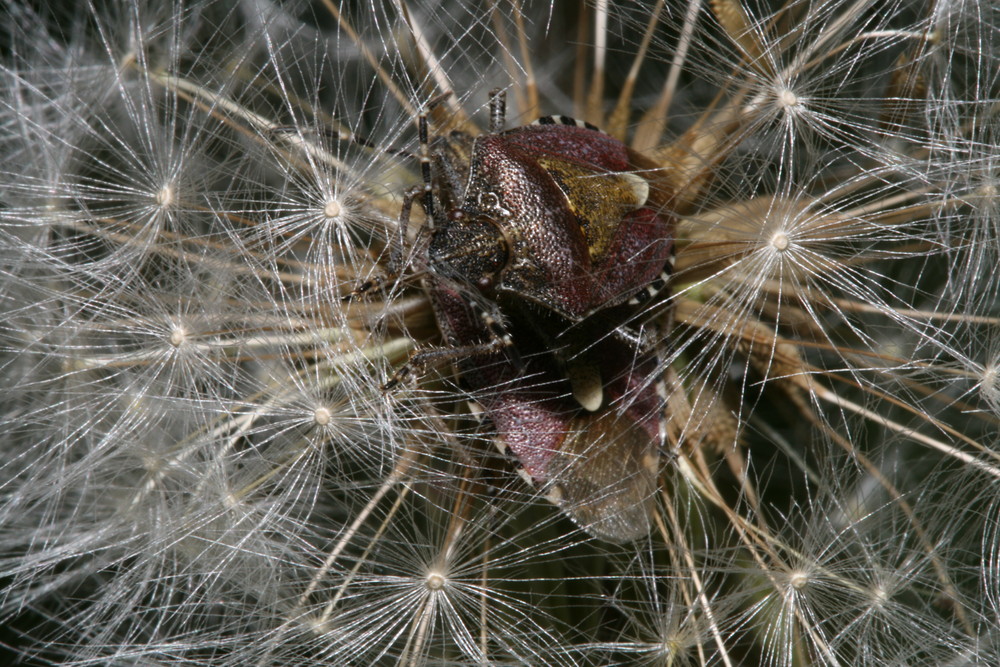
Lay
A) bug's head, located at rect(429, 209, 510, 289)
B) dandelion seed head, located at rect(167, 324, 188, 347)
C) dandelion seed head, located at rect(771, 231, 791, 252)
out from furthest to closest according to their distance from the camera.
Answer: dandelion seed head, located at rect(167, 324, 188, 347) → dandelion seed head, located at rect(771, 231, 791, 252) → bug's head, located at rect(429, 209, 510, 289)

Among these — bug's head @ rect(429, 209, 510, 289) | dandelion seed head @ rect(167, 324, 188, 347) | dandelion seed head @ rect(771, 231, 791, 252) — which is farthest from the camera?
dandelion seed head @ rect(167, 324, 188, 347)

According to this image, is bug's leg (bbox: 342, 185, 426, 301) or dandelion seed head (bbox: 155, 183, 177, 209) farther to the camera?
dandelion seed head (bbox: 155, 183, 177, 209)

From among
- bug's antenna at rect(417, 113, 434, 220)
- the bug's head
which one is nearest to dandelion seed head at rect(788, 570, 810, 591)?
the bug's head

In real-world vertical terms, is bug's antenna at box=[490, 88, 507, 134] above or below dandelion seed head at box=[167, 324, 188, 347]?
A: above

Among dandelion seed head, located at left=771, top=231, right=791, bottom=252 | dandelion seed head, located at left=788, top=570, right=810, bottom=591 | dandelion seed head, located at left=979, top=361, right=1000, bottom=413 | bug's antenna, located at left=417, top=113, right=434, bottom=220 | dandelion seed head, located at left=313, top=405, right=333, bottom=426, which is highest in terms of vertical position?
bug's antenna, located at left=417, top=113, right=434, bottom=220

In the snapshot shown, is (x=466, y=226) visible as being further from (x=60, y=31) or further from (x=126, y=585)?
(x=60, y=31)

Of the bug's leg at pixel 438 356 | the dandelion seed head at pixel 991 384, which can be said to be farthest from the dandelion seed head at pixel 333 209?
the dandelion seed head at pixel 991 384

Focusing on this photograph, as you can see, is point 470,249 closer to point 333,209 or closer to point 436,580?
point 333,209

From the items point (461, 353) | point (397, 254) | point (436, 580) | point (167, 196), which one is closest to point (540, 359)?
point (461, 353)

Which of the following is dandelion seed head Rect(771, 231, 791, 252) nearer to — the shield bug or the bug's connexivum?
the bug's connexivum
